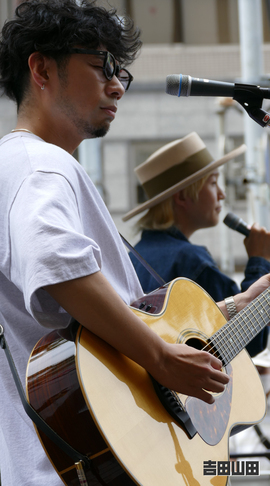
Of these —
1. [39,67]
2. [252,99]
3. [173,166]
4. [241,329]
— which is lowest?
[241,329]

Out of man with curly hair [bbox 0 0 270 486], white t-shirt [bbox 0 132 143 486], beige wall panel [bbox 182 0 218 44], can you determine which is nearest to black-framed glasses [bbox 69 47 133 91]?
man with curly hair [bbox 0 0 270 486]

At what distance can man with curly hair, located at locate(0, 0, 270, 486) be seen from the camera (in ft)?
3.42

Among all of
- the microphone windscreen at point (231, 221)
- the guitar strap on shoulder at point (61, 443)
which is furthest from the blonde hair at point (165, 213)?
the guitar strap on shoulder at point (61, 443)

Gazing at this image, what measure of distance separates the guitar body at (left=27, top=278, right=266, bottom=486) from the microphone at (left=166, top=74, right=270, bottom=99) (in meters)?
0.59

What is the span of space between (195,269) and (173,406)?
4.02 ft

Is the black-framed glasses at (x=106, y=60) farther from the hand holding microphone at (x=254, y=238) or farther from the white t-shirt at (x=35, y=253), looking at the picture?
the hand holding microphone at (x=254, y=238)

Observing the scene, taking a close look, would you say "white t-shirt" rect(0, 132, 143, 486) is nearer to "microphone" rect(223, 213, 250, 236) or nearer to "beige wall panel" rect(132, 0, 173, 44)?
"microphone" rect(223, 213, 250, 236)

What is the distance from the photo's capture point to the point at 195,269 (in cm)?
240

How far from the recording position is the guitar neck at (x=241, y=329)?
1.51m

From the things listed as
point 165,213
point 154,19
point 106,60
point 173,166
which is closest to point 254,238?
point 165,213

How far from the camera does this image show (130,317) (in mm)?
1102

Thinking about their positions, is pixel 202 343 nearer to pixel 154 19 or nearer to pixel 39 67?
pixel 39 67

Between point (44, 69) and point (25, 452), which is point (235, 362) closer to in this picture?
point (25, 452)

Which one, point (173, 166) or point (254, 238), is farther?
point (173, 166)
